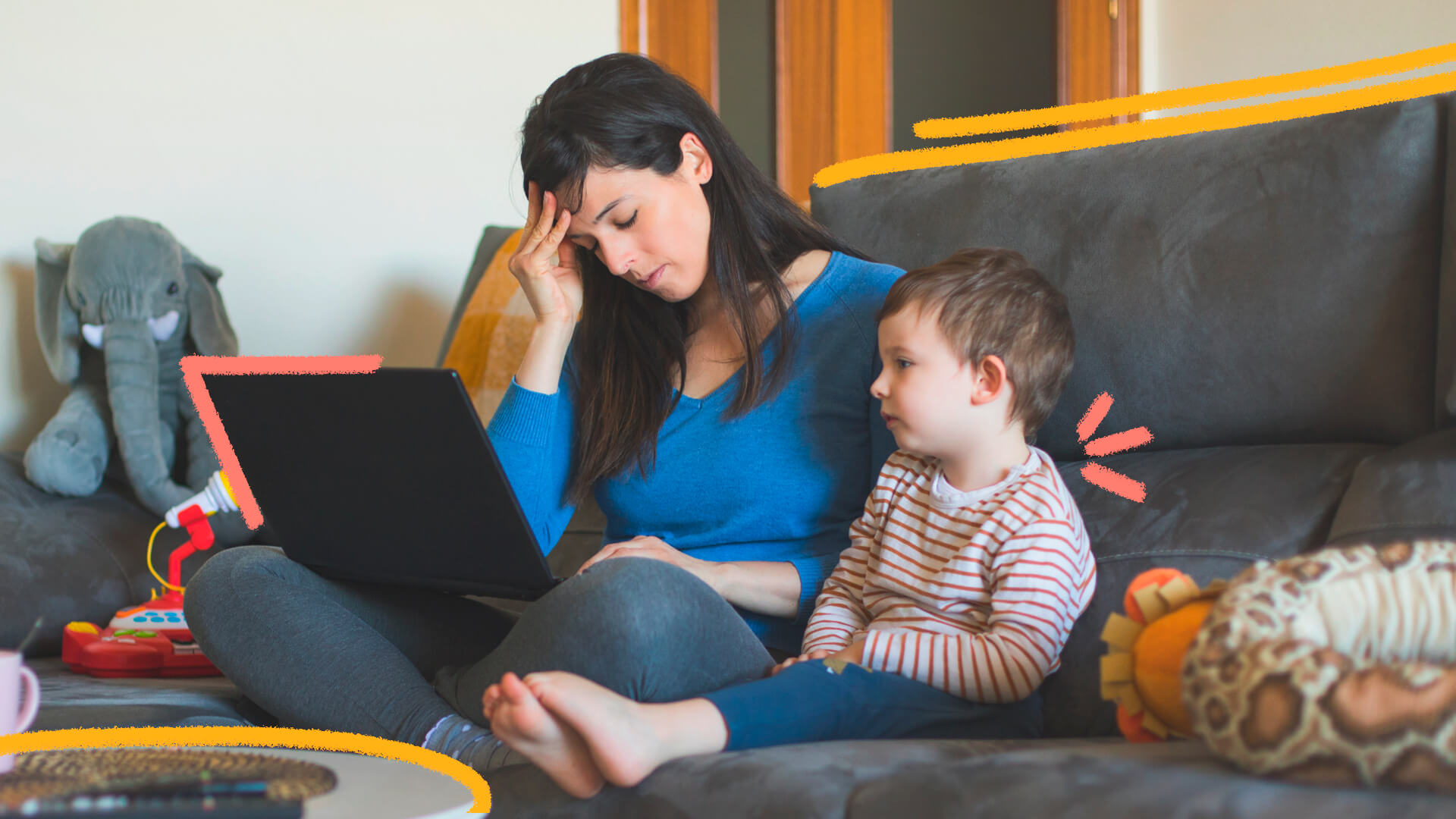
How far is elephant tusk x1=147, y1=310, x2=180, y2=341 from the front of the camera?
1965 millimetres

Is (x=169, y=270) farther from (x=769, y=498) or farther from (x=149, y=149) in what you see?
(x=769, y=498)

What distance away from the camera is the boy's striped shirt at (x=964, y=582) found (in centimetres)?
96

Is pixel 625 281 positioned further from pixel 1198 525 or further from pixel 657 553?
pixel 1198 525

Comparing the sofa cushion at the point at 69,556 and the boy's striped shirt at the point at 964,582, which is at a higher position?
the boy's striped shirt at the point at 964,582

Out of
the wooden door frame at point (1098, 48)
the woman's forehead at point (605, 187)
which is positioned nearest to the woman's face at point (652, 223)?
the woman's forehead at point (605, 187)

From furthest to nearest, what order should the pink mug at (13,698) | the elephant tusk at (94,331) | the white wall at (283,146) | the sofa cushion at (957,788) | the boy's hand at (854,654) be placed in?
the white wall at (283,146)
the elephant tusk at (94,331)
the boy's hand at (854,654)
the pink mug at (13,698)
the sofa cushion at (957,788)

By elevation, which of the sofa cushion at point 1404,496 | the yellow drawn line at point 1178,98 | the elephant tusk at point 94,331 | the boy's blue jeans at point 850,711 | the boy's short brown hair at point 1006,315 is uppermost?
the yellow drawn line at point 1178,98

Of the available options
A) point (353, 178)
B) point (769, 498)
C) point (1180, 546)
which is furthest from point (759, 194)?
point (353, 178)

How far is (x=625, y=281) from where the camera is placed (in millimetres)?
1437

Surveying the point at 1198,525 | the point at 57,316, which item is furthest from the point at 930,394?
the point at 57,316

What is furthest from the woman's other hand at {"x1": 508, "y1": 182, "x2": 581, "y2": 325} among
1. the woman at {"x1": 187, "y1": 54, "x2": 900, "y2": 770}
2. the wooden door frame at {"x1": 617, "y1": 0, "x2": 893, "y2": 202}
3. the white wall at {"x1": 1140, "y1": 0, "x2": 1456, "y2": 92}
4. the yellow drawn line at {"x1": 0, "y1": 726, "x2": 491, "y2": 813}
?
the white wall at {"x1": 1140, "y1": 0, "x2": 1456, "y2": 92}

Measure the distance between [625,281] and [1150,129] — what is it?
0.62 meters

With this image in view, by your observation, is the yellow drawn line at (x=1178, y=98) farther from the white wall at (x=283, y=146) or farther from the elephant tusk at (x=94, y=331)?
the elephant tusk at (x=94, y=331)

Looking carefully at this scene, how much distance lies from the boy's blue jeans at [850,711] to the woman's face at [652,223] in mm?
521
